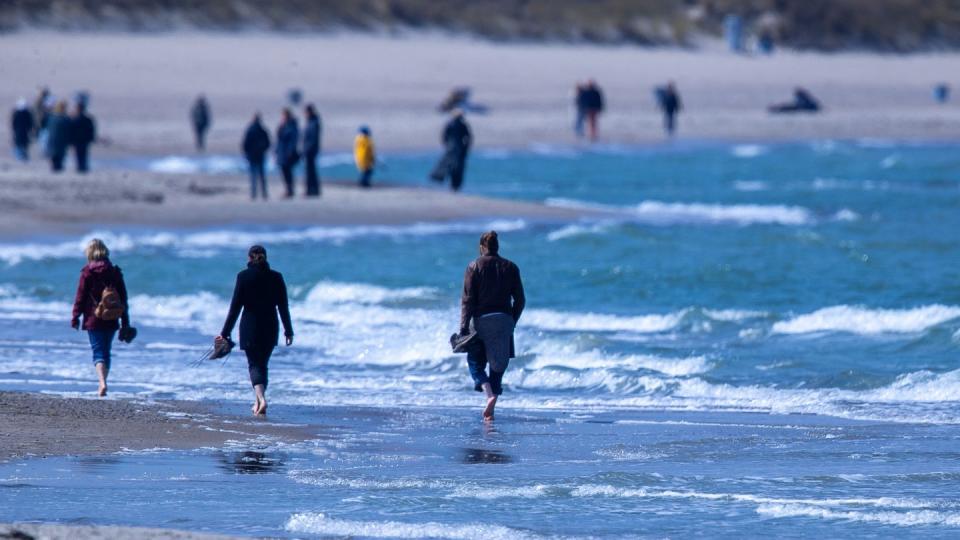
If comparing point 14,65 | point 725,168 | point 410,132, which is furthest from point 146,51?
point 725,168

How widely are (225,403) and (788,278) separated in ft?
37.5

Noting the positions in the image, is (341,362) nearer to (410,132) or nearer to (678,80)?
(410,132)

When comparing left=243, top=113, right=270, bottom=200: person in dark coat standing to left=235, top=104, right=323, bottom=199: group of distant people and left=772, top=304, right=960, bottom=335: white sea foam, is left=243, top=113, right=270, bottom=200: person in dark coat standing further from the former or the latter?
left=772, top=304, right=960, bottom=335: white sea foam

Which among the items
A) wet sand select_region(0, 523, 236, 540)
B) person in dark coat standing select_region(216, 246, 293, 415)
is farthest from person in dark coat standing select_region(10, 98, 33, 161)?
wet sand select_region(0, 523, 236, 540)

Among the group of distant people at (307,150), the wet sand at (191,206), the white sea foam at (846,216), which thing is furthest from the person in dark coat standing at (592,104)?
the wet sand at (191,206)

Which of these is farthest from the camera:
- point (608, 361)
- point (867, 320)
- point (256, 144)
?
point (256, 144)

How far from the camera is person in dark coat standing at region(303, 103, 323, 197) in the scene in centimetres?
2703

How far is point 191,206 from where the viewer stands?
27.9 m

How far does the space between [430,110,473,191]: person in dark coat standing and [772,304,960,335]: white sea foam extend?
11681mm

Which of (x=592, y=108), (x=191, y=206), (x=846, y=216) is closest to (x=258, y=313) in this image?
(x=191, y=206)

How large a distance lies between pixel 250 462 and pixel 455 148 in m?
20.1

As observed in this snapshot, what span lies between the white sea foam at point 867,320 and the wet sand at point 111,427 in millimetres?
7389

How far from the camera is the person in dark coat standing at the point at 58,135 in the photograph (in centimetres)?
2973

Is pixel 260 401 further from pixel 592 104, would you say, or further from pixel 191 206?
pixel 592 104
